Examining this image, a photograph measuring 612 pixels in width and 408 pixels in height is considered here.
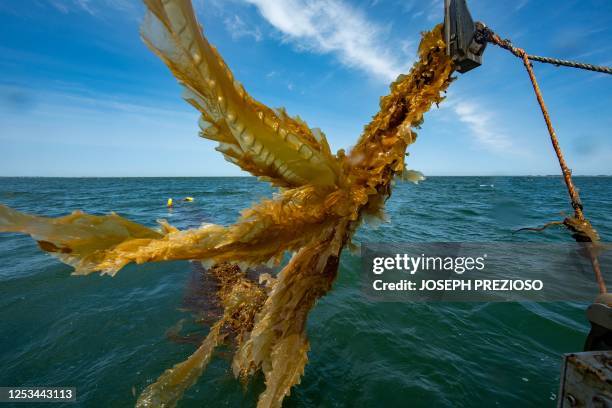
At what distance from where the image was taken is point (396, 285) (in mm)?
7637

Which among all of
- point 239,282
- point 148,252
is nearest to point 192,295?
point 239,282

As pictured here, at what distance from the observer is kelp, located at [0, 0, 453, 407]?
1400 mm

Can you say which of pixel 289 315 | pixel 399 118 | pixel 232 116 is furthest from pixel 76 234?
pixel 399 118

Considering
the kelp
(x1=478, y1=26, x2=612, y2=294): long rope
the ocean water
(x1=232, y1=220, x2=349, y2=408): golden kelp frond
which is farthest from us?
the ocean water

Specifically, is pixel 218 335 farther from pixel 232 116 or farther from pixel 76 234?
pixel 232 116

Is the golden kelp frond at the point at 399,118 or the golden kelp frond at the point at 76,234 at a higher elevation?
the golden kelp frond at the point at 399,118

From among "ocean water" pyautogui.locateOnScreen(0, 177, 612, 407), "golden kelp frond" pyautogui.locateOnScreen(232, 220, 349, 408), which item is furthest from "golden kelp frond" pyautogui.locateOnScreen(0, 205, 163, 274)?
"ocean water" pyautogui.locateOnScreen(0, 177, 612, 407)

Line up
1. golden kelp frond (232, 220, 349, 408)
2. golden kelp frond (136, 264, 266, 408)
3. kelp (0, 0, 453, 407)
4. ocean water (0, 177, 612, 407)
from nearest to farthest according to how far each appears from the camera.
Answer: kelp (0, 0, 453, 407) → golden kelp frond (232, 220, 349, 408) → golden kelp frond (136, 264, 266, 408) → ocean water (0, 177, 612, 407)

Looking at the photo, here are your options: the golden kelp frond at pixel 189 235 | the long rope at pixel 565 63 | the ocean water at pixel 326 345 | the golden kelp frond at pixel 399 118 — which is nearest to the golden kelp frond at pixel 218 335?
the ocean water at pixel 326 345

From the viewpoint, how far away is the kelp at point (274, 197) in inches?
55.1

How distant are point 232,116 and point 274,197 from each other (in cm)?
62

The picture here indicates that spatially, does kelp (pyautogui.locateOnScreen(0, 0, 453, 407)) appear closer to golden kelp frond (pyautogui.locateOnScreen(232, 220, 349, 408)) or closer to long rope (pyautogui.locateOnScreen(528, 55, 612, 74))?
golden kelp frond (pyautogui.locateOnScreen(232, 220, 349, 408))

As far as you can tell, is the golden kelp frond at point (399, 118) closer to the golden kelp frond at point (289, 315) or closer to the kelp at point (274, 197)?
the kelp at point (274, 197)

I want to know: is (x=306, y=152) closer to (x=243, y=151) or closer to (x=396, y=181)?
(x=243, y=151)
